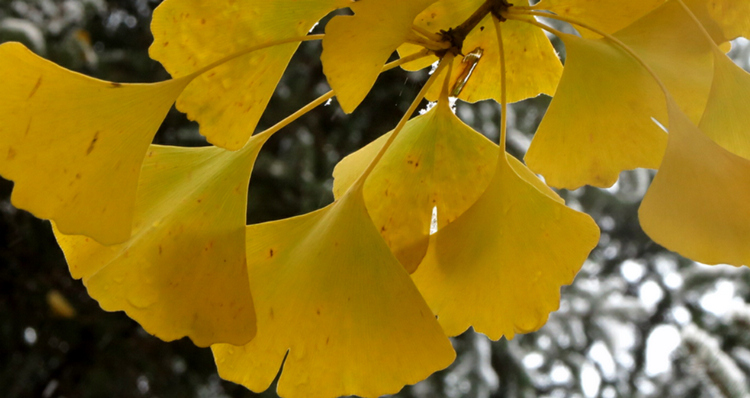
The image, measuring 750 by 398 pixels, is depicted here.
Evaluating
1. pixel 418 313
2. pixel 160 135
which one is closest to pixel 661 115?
pixel 418 313

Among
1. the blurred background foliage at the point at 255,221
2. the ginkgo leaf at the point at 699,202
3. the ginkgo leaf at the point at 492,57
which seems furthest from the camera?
the blurred background foliage at the point at 255,221

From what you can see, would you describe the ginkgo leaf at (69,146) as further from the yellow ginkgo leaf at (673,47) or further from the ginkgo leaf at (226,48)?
the yellow ginkgo leaf at (673,47)

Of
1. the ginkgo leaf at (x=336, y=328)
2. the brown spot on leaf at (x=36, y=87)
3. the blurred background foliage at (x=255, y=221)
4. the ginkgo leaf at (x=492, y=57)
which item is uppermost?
the brown spot on leaf at (x=36, y=87)

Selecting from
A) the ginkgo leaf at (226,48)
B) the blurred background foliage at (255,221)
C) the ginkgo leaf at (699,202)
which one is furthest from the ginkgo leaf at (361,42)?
the blurred background foliage at (255,221)

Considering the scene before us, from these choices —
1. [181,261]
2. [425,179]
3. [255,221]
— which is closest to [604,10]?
[425,179]

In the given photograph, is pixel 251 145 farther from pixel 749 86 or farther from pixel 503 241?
pixel 749 86

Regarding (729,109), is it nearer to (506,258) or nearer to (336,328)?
(506,258)

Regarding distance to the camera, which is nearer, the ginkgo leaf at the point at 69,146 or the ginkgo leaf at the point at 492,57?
the ginkgo leaf at the point at 69,146
